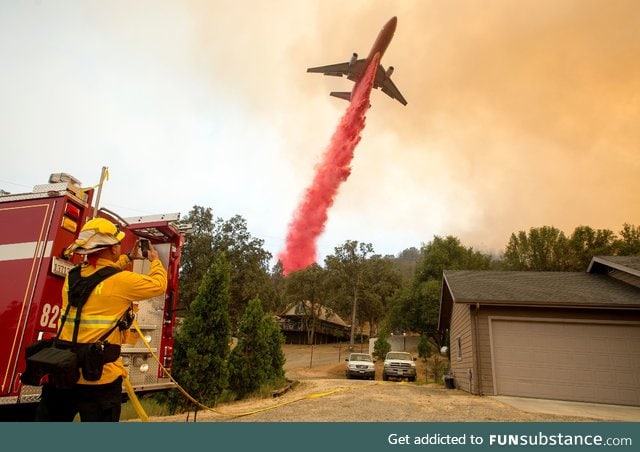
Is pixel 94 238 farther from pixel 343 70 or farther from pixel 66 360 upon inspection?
pixel 343 70

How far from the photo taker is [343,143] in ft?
83.9

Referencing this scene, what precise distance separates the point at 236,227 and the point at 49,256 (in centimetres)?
3917

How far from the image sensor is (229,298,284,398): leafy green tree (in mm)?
11945

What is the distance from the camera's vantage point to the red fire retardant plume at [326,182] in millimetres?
25422

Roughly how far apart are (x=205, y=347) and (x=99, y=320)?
22.5 ft

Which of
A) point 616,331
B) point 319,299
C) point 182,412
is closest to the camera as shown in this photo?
point 182,412

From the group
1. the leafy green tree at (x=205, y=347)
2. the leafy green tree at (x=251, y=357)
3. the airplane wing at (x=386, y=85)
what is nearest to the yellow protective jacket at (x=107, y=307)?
the leafy green tree at (x=205, y=347)

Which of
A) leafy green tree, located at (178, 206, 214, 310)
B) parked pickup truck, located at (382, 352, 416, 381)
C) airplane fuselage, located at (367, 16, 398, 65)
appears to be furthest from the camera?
leafy green tree, located at (178, 206, 214, 310)

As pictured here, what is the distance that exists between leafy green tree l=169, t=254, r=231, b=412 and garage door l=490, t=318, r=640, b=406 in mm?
8861

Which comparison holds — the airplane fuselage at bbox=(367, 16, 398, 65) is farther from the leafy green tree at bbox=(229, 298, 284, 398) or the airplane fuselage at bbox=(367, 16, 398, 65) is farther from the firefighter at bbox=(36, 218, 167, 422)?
the firefighter at bbox=(36, 218, 167, 422)

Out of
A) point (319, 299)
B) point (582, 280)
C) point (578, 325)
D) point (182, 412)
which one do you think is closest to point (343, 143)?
point (582, 280)

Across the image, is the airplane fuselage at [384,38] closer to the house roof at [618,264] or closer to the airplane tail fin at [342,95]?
the airplane tail fin at [342,95]

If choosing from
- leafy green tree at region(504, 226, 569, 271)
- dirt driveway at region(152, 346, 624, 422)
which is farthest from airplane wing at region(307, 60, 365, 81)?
leafy green tree at region(504, 226, 569, 271)
